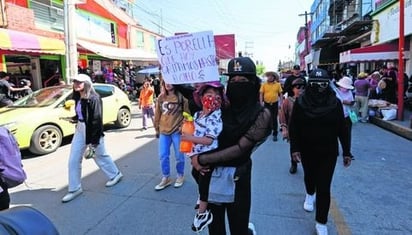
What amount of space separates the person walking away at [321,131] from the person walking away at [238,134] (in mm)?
1114

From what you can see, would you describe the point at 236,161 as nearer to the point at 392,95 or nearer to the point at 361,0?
the point at 392,95

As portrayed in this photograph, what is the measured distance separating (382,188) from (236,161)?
11.6 feet

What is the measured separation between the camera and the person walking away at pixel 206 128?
250 centimetres

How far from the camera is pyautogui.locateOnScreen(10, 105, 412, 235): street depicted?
389 cm

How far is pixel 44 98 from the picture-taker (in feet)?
28.2

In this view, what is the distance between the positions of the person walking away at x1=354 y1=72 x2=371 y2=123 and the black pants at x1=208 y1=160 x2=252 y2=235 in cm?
1032

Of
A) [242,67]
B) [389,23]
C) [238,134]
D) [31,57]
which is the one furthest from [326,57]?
[238,134]

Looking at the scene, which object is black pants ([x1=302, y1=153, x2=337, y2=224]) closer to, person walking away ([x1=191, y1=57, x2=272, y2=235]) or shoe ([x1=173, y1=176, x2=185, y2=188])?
person walking away ([x1=191, y1=57, x2=272, y2=235])

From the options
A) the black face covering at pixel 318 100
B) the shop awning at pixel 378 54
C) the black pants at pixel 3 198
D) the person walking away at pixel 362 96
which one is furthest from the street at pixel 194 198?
the shop awning at pixel 378 54

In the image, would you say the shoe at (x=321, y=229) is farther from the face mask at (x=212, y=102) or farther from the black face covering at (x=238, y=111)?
the face mask at (x=212, y=102)

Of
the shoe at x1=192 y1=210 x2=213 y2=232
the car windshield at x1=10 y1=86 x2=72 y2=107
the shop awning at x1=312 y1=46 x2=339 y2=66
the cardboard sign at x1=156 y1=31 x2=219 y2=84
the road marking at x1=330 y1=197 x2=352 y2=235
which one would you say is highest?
the shop awning at x1=312 y1=46 x2=339 y2=66

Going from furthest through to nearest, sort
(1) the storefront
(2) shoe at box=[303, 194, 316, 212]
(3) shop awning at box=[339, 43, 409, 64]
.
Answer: (3) shop awning at box=[339, 43, 409, 64]
(1) the storefront
(2) shoe at box=[303, 194, 316, 212]

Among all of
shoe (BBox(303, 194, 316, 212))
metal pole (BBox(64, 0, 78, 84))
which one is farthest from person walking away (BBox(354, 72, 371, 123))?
metal pole (BBox(64, 0, 78, 84))

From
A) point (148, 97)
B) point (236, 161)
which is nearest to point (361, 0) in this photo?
point (148, 97)
